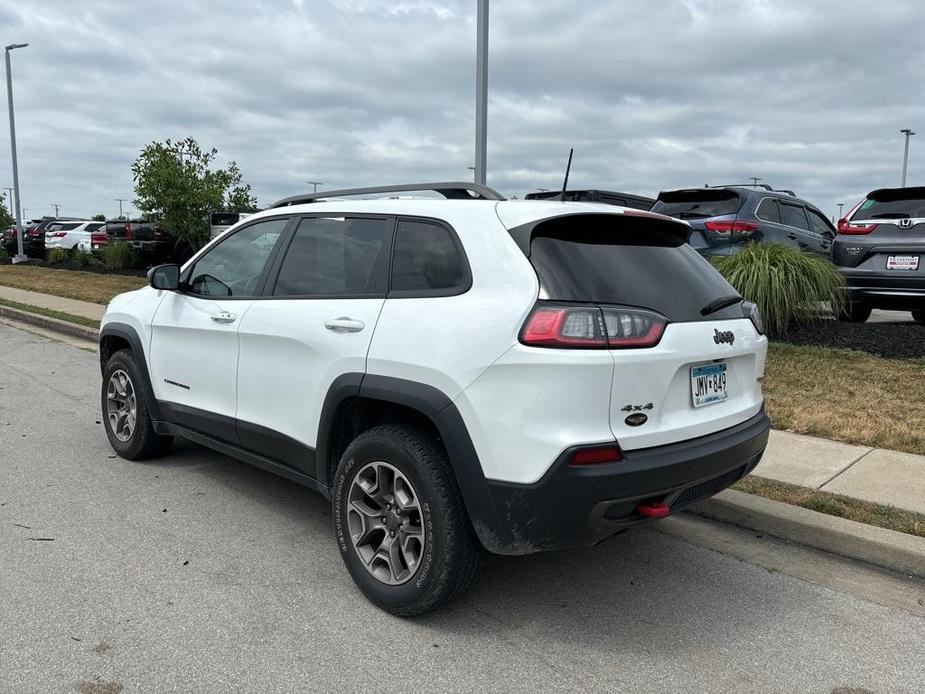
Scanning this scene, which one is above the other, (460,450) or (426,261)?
(426,261)

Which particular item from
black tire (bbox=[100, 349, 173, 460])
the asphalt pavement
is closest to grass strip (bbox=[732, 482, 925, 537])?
the asphalt pavement

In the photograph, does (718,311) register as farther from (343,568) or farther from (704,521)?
(343,568)

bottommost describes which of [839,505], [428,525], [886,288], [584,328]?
[839,505]

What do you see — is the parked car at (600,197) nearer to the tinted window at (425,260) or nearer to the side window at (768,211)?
the side window at (768,211)

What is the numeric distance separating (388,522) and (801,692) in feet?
5.51

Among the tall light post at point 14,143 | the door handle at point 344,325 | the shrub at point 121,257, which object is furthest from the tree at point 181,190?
the door handle at point 344,325

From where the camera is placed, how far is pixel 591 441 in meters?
2.80

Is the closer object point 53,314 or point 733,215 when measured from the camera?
point 733,215

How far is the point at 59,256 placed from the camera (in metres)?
28.9

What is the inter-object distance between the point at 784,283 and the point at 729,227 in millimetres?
1467

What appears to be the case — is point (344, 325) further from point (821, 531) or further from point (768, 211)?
point (768, 211)

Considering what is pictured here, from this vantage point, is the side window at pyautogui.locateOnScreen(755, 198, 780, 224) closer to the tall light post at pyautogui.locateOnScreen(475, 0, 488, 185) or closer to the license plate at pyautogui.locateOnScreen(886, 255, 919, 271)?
the license plate at pyautogui.locateOnScreen(886, 255, 919, 271)

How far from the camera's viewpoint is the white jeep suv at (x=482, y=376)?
2.84 m

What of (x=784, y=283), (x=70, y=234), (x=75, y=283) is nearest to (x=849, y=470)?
(x=784, y=283)
